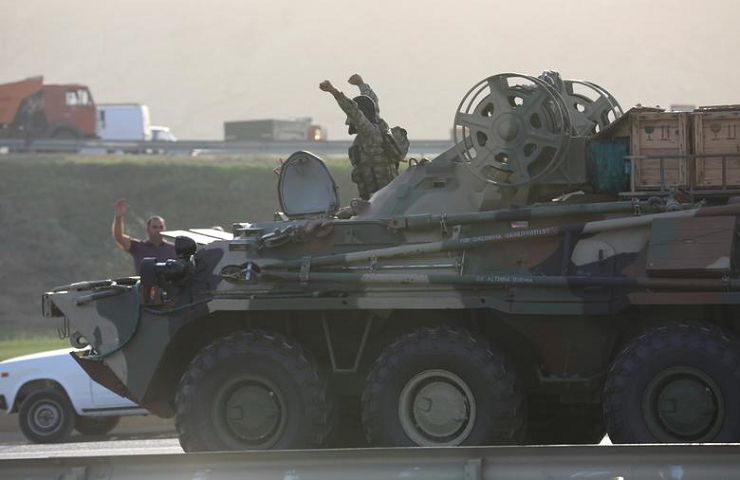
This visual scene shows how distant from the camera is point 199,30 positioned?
4555 inches

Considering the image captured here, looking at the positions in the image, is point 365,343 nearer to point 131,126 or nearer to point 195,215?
point 195,215

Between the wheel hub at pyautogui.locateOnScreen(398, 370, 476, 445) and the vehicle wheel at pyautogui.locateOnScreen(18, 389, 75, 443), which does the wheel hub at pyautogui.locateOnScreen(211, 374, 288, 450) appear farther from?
the vehicle wheel at pyautogui.locateOnScreen(18, 389, 75, 443)

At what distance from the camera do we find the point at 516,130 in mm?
10711

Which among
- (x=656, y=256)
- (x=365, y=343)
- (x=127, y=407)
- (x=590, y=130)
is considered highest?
(x=590, y=130)

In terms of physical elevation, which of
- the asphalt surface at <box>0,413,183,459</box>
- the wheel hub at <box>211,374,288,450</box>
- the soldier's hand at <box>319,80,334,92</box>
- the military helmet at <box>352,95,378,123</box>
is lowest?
the asphalt surface at <box>0,413,183,459</box>

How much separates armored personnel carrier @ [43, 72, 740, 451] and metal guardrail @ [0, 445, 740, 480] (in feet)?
5.95

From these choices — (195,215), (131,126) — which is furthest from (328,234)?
(131,126)

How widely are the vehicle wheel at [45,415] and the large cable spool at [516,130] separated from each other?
7527mm

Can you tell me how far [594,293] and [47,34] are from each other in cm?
11378

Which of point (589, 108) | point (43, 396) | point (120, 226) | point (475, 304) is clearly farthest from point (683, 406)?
point (43, 396)

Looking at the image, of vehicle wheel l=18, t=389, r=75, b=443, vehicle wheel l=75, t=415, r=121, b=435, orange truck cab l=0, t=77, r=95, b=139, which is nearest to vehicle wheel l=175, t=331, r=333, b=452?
vehicle wheel l=18, t=389, r=75, b=443

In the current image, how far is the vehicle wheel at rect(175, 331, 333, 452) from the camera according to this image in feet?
34.8

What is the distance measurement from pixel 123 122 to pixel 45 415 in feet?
125

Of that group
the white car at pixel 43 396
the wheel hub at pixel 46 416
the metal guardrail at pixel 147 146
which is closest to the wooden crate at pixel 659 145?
the white car at pixel 43 396
